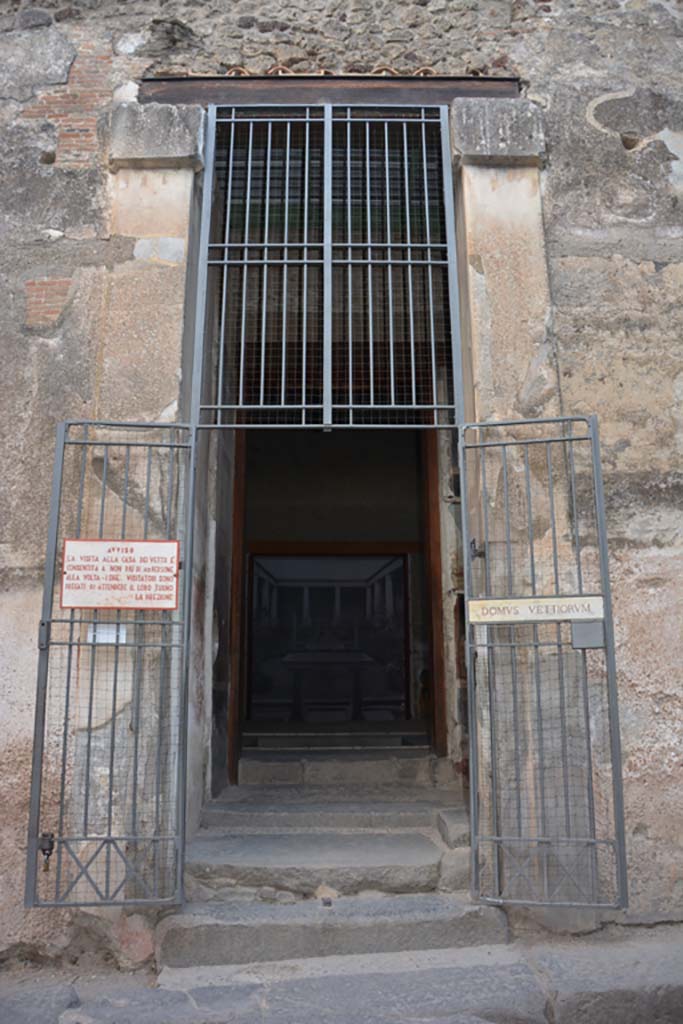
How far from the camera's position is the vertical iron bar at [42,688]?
11.3ft

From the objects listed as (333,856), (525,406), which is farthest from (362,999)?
(525,406)

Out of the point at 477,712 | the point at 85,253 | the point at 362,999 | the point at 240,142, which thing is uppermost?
the point at 240,142

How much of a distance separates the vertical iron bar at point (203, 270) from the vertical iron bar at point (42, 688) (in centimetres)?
74

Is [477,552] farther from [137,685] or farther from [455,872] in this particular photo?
[137,685]

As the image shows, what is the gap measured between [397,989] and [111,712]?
169 centimetres

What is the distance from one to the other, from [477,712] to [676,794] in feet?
3.24

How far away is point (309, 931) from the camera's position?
356cm

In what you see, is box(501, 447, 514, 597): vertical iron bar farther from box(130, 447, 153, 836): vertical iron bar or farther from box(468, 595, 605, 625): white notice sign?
box(130, 447, 153, 836): vertical iron bar

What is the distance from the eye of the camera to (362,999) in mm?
3164

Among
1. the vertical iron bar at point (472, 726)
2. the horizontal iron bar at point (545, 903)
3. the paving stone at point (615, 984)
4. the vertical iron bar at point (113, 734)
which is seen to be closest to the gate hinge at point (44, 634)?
the vertical iron bar at point (113, 734)

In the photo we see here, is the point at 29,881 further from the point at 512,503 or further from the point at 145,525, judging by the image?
the point at 512,503

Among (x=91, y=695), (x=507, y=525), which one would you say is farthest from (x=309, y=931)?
(x=507, y=525)

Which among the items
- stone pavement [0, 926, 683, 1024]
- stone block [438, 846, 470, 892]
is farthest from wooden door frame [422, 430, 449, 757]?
stone pavement [0, 926, 683, 1024]

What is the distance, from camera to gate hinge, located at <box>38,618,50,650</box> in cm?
356
